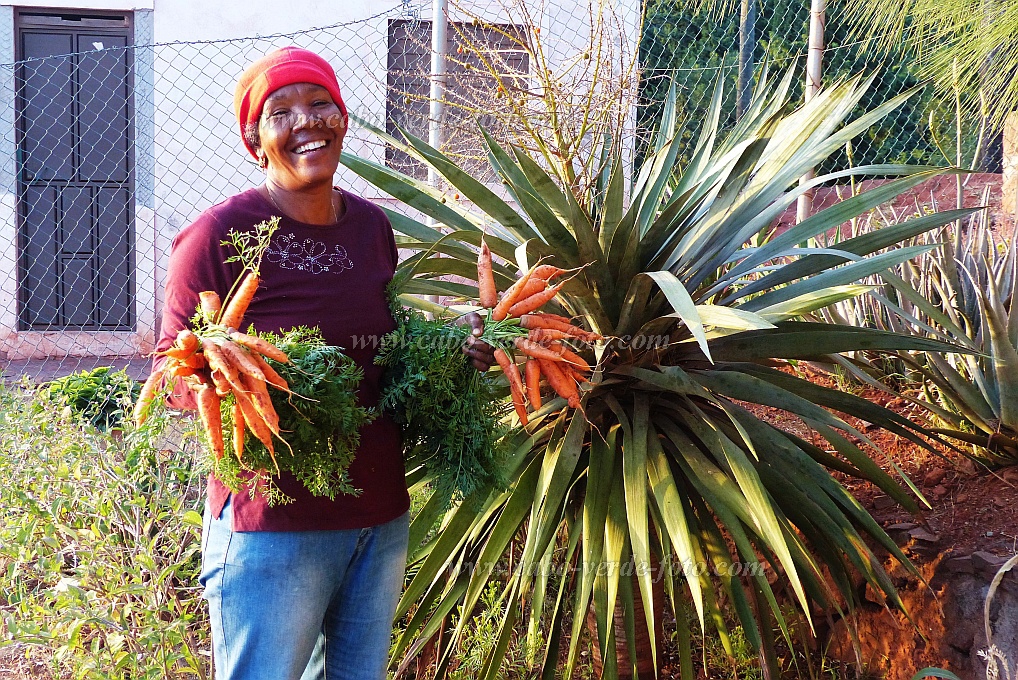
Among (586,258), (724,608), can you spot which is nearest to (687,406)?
(586,258)

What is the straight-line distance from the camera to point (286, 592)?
67.4 inches

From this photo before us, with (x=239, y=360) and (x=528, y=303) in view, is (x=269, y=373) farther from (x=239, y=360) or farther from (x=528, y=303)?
(x=528, y=303)

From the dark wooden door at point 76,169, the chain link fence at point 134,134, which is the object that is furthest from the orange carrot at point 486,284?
the dark wooden door at point 76,169

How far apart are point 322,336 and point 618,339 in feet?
3.35

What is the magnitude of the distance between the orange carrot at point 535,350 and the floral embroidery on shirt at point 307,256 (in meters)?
0.38

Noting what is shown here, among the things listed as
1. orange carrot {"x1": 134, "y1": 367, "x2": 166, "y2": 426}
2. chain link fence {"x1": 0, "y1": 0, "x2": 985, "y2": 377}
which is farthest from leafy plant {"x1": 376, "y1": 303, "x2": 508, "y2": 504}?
chain link fence {"x1": 0, "y1": 0, "x2": 985, "y2": 377}

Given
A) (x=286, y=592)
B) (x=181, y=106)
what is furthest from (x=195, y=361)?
(x=181, y=106)

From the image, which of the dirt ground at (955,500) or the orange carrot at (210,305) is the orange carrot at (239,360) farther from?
the dirt ground at (955,500)

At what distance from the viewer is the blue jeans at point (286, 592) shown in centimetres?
171

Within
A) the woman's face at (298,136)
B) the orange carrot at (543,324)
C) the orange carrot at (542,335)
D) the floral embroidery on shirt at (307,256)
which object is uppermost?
the woman's face at (298,136)

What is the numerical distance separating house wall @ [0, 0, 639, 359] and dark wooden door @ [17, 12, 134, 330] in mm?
185

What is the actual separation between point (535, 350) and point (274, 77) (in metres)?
0.76

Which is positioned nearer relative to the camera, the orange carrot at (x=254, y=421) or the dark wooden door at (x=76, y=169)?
the orange carrot at (x=254, y=421)

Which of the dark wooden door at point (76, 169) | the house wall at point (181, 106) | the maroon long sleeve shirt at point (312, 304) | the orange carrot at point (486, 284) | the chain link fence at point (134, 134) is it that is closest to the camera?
the maroon long sleeve shirt at point (312, 304)
